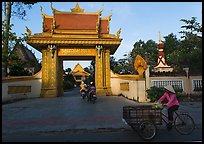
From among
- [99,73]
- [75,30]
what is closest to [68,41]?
[75,30]

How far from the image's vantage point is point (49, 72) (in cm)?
1556

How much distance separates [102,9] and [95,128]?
15.0 meters

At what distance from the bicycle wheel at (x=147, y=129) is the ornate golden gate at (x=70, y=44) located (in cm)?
1141

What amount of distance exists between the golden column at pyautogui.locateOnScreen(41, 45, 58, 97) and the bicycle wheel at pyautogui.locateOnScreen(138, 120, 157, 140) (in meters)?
11.9

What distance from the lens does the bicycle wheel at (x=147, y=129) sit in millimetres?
4340

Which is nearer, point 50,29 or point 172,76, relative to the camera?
point 172,76

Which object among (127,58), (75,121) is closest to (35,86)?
(75,121)

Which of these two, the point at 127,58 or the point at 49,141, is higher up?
the point at 127,58

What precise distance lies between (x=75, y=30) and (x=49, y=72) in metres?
4.65

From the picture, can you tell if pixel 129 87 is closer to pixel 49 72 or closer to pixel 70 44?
pixel 70 44

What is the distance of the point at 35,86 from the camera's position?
1523 centimetres

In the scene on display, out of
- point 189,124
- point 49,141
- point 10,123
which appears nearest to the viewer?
point 49,141

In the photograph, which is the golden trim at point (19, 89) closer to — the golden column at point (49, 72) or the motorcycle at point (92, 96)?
the golden column at point (49, 72)

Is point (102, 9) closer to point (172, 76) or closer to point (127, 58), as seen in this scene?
point (172, 76)
